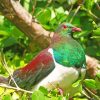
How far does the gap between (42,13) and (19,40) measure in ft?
0.99

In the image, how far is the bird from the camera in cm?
276

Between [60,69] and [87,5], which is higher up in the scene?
[87,5]

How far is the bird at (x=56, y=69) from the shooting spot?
109 inches

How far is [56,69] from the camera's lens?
278 cm

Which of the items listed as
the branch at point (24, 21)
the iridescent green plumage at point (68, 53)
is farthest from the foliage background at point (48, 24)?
the iridescent green plumage at point (68, 53)

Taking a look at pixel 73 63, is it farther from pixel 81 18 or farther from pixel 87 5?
pixel 81 18

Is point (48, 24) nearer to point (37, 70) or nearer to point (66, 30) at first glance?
point (66, 30)

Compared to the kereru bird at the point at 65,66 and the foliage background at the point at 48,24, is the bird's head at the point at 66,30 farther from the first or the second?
the foliage background at the point at 48,24

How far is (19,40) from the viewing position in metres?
3.63

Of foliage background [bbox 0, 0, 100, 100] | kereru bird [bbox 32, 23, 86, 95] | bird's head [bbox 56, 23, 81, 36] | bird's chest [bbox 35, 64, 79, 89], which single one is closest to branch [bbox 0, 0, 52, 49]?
foliage background [bbox 0, 0, 100, 100]

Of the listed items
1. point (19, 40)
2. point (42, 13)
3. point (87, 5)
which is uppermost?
point (87, 5)

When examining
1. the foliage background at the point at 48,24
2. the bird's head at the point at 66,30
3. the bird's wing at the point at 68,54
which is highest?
the bird's head at the point at 66,30

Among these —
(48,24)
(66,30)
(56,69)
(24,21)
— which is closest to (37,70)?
(56,69)

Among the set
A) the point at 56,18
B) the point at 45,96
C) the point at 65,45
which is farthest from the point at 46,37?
the point at 45,96
